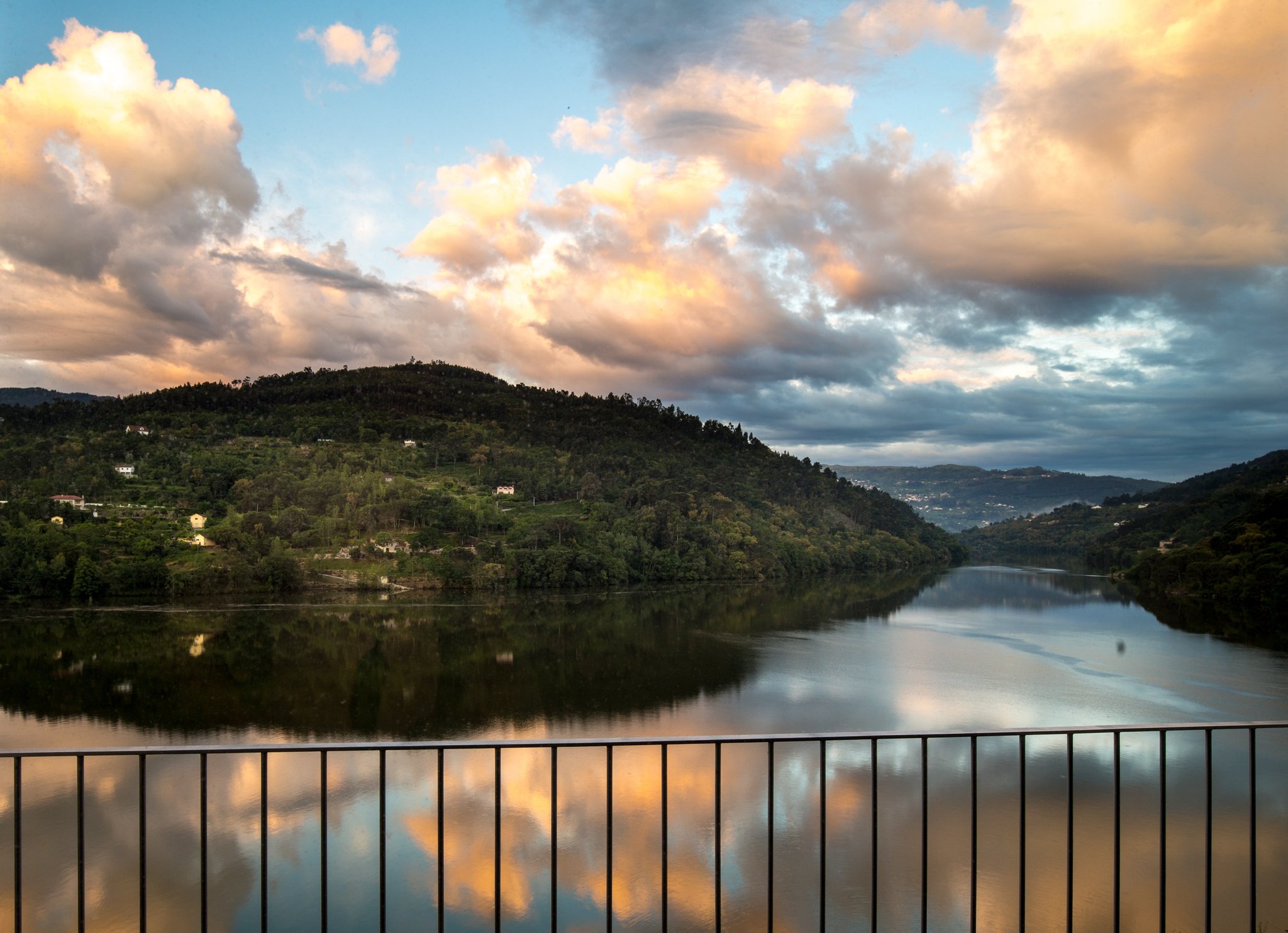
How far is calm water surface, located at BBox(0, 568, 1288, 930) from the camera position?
32.2ft

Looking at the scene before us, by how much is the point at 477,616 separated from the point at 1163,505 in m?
80.9

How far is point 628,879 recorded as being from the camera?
1012cm

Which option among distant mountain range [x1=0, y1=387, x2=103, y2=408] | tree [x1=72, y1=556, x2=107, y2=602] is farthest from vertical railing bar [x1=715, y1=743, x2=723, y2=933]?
distant mountain range [x1=0, y1=387, x2=103, y2=408]

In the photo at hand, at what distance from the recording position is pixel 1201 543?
151 feet

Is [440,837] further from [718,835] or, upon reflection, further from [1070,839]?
[1070,839]

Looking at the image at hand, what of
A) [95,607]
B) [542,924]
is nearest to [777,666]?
[542,924]

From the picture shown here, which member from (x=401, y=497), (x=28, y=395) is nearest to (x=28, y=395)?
(x=28, y=395)

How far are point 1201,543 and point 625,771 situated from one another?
4491 centimetres

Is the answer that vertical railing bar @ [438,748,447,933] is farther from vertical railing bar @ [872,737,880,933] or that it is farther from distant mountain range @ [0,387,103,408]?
distant mountain range @ [0,387,103,408]

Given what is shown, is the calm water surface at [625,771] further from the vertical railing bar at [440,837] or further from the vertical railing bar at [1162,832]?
the vertical railing bar at [440,837]

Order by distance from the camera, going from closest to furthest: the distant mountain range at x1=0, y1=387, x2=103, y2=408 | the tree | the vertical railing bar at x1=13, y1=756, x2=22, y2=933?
1. the vertical railing bar at x1=13, y1=756, x2=22, y2=933
2. the tree
3. the distant mountain range at x1=0, y1=387, x2=103, y2=408

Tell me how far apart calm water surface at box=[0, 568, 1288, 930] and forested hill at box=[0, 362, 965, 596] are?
10468mm

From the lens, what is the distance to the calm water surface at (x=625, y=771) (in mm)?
9812

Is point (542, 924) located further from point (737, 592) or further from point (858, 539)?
point (858, 539)
